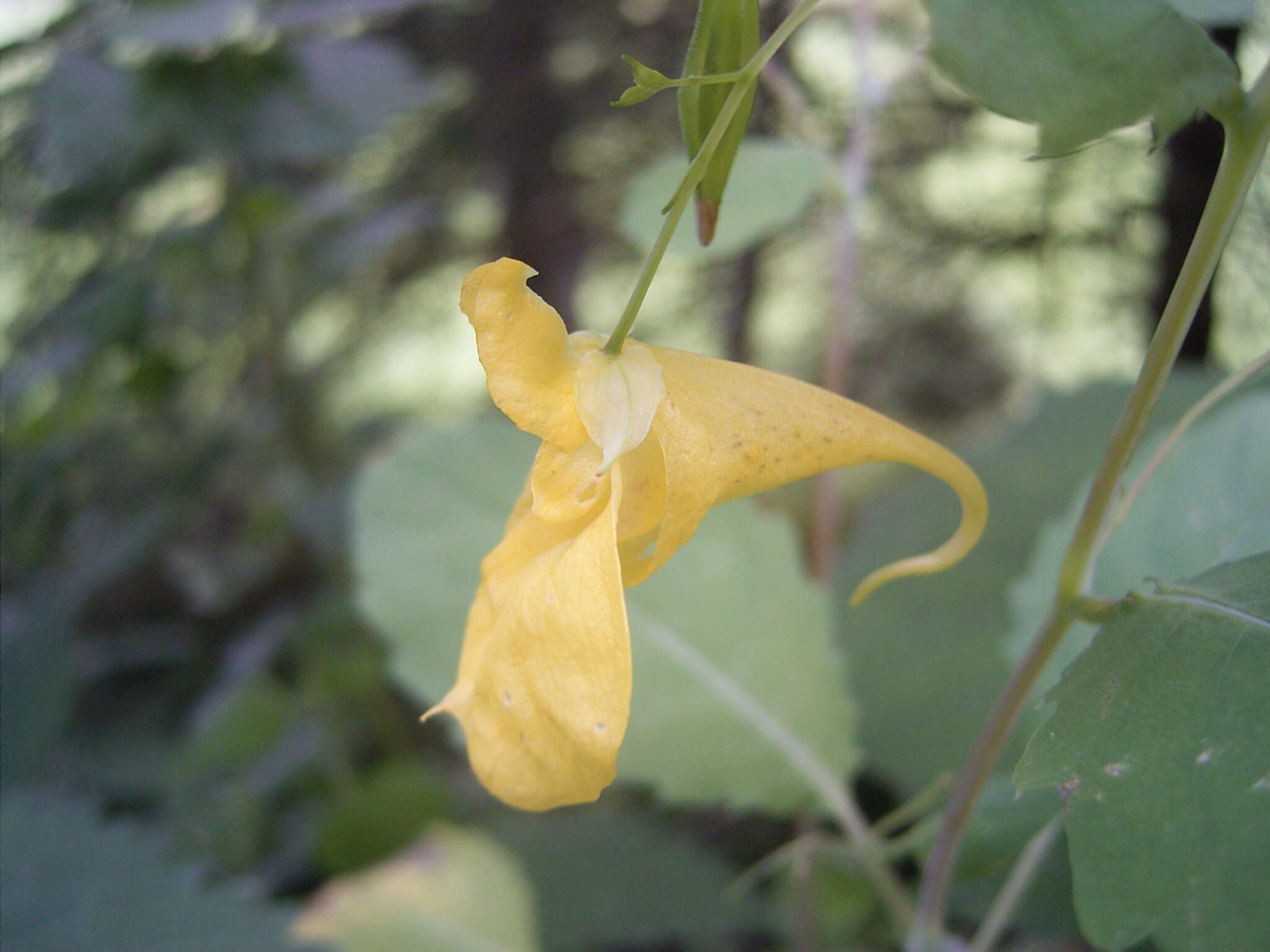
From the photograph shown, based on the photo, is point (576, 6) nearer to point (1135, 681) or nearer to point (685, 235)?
point (685, 235)

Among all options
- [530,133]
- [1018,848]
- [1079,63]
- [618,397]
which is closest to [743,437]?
[618,397]

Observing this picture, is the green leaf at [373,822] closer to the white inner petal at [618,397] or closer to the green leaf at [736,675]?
the green leaf at [736,675]

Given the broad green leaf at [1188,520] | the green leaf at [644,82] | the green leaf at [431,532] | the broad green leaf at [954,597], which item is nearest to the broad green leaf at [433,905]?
the green leaf at [431,532]

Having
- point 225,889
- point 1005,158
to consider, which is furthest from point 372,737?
point 1005,158

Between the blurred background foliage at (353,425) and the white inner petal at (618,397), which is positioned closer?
the white inner petal at (618,397)

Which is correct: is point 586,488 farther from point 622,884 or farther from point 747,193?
point 622,884

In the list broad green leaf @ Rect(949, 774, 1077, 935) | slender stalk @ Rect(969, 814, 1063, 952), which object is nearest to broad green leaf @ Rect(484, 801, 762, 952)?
broad green leaf @ Rect(949, 774, 1077, 935)
